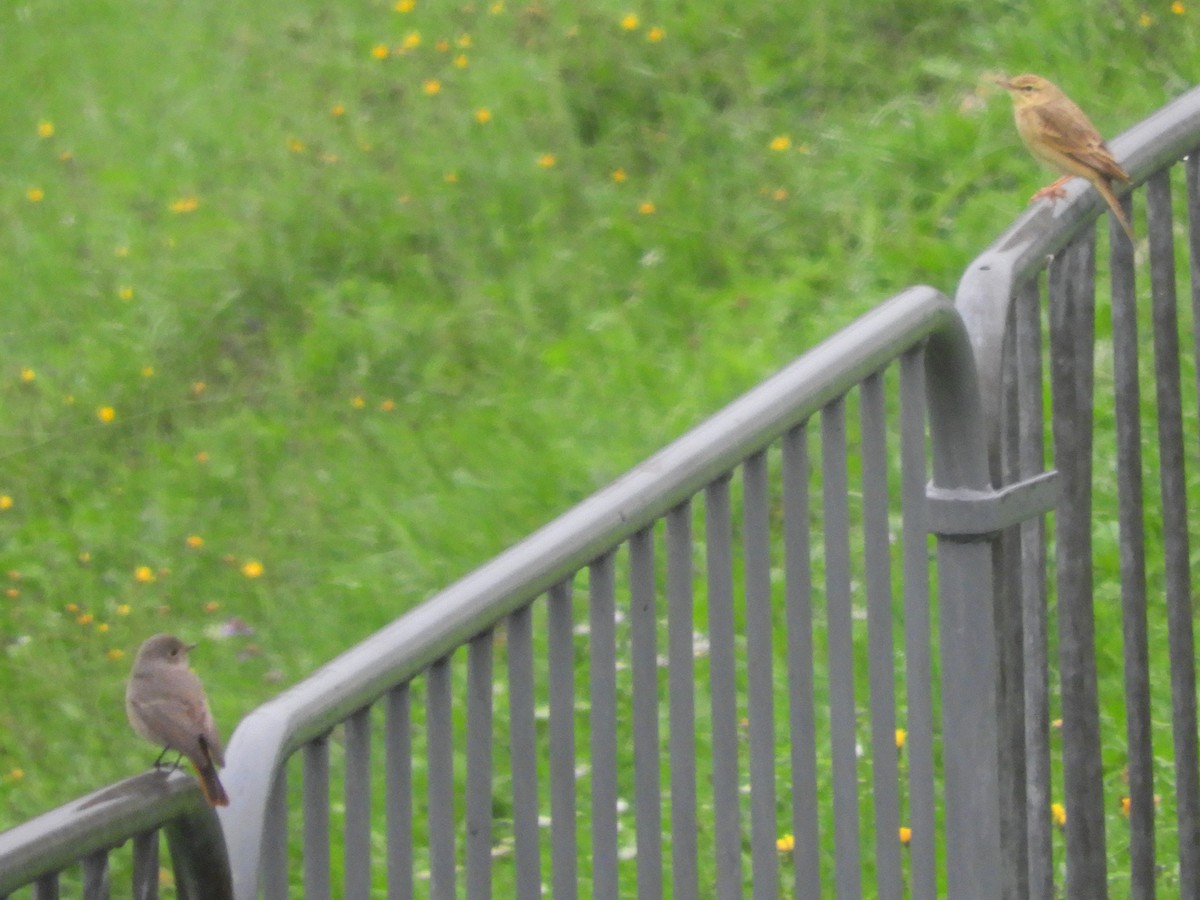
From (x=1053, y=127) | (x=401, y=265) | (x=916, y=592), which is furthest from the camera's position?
(x=401, y=265)

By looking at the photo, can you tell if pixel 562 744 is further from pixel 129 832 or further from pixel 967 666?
pixel 967 666

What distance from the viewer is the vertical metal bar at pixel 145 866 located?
1.62 m

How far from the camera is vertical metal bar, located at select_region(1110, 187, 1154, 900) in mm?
2615

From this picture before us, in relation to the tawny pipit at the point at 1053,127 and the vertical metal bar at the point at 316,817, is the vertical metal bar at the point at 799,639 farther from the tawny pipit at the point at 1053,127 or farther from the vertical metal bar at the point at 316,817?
the tawny pipit at the point at 1053,127

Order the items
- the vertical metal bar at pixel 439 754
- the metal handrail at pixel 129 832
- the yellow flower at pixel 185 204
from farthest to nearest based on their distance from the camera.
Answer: the yellow flower at pixel 185 204, the vertical metal bar at pixel 439 754, the metal handrail at pixel 129 832

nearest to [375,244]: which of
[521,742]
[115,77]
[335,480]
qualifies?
[335,480]

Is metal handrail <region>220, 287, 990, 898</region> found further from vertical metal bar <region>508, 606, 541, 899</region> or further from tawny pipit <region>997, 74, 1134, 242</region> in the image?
tawny pipit <region>997, 74, 1134, 242</region>

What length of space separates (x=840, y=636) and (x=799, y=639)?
7 cm

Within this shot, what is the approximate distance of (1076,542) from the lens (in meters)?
2.54

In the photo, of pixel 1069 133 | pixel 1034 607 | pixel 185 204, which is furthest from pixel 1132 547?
pixel 185 204

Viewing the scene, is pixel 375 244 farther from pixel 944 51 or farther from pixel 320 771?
pixel 320 771

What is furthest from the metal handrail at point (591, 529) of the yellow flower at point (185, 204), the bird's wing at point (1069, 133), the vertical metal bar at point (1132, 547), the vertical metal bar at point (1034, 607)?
the yellow flower at point (185, 204)

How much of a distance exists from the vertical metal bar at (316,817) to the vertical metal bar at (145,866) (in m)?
0.16

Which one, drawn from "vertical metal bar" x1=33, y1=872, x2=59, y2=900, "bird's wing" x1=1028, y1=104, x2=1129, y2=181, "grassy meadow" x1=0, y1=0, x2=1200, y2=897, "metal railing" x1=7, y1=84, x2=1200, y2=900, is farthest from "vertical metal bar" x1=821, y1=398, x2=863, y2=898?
"grassy meadow" x1=0, y1=0, x2=1200, y2=897
